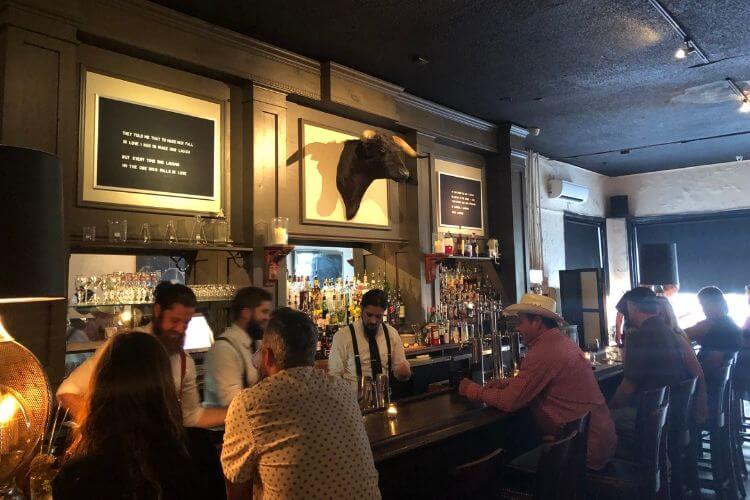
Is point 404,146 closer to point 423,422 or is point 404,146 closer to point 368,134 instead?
point 368,134

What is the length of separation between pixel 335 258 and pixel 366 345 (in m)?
3.16

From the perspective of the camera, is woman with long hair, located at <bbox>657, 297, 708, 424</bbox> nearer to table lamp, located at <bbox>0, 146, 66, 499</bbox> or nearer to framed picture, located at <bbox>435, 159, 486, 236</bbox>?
framed picture, located at <bbox>435, 159, 486, 236</bbox>

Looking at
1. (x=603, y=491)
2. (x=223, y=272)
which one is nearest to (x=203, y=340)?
(x=223, y=272)

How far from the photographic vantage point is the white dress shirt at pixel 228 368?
290 centimetres

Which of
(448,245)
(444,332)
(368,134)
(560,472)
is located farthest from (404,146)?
(560,472)

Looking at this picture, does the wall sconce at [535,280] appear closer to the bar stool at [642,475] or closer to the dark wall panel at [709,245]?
the dark wall panel at [709,245]

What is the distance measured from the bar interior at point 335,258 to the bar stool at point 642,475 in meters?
0.01

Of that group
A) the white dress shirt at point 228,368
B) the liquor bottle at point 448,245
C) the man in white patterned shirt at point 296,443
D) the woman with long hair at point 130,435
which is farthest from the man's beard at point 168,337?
the liquor bottle at point 448,245

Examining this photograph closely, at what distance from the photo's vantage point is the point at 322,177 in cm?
524

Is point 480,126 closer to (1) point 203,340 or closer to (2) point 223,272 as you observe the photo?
(2) point 223,272

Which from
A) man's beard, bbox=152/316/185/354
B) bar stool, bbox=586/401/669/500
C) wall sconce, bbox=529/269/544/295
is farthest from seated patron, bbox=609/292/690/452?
wall sconce, bbox=529/269/544/295

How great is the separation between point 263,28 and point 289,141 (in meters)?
0.96

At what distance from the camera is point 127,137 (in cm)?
398

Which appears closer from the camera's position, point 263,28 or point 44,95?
point 44,95
